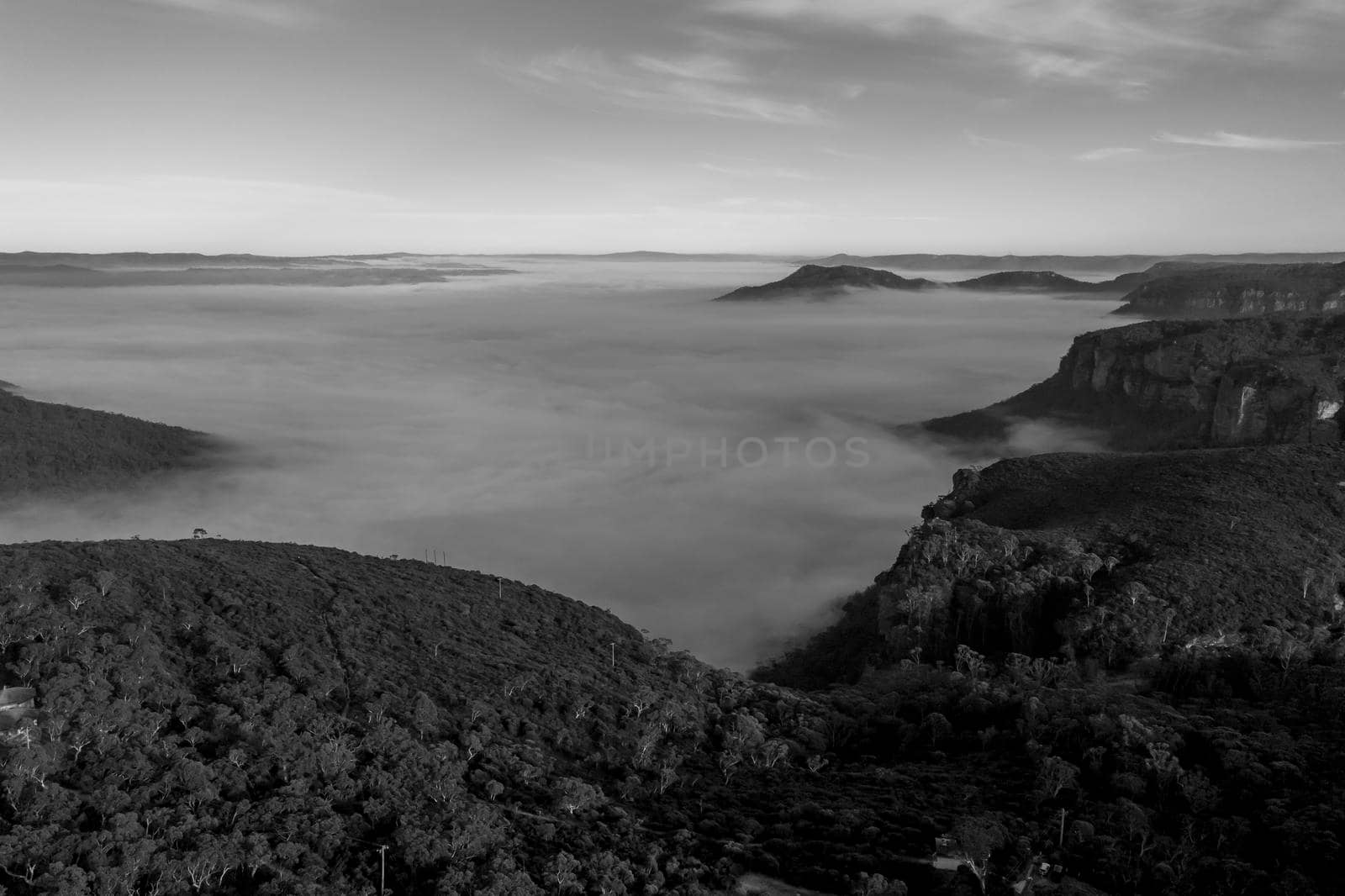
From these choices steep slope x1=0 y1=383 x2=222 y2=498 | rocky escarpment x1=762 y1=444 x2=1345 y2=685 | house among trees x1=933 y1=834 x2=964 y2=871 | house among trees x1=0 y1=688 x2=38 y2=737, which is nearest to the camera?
house among trees x1=933 y1=834 x2=964 y2=871

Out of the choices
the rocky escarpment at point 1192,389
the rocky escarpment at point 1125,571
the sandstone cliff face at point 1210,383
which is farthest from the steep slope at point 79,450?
the sandstone cliff face at point 1210,383

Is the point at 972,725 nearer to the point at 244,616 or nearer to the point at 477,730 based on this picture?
the point at 477,730

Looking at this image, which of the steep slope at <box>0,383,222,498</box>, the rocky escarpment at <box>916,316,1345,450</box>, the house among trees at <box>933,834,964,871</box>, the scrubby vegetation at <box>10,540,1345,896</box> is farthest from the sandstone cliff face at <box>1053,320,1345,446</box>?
the steep slope at <box>0,383,222,498</box>

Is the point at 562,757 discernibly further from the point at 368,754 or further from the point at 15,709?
the point at 15,709

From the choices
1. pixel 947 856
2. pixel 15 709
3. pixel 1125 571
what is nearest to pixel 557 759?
pixel 947 856

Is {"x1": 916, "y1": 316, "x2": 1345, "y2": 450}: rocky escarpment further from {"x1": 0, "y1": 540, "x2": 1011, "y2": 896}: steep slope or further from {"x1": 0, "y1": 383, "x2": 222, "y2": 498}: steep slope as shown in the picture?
{"x1": 0, "y1": 383, "x2": 222, "y2": 498}: steep slope

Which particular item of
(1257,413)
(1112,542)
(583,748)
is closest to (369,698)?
(583,748)
